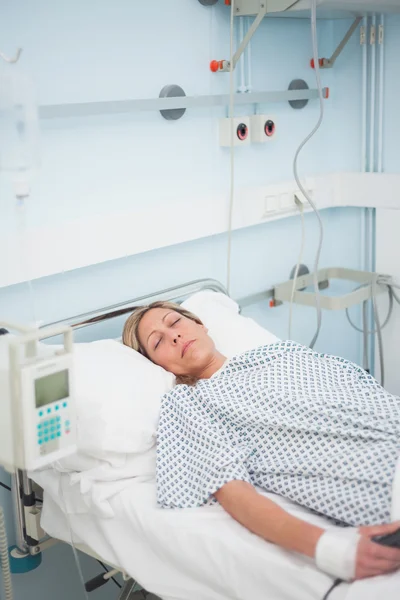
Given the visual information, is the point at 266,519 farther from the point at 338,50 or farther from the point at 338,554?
the point at 338,50

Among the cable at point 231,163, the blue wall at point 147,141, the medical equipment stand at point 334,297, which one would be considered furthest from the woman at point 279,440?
the medical equipment stand at point 334,297

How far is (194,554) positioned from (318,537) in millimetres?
308

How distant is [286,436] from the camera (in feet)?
6.47

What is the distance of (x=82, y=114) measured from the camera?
221cm

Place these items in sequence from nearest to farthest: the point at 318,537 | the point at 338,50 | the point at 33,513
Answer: the point at 318,537
the point at 33,513
the point at 338,50

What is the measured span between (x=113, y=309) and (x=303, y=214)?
110 cm

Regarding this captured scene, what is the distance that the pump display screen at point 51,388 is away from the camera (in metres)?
1.52

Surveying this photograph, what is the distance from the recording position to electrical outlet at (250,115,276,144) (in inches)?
112

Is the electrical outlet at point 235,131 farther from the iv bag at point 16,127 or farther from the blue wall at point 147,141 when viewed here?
the iv bag at point 16,127

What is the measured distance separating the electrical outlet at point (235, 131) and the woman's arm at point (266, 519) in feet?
4.54

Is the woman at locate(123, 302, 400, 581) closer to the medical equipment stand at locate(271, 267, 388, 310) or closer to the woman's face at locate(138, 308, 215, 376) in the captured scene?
the woman's face at locate(138, 308, 215, 376)

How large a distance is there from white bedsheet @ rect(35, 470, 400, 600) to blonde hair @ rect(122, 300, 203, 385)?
413 mm

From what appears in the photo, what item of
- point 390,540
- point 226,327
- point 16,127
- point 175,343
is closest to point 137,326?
point 175,343

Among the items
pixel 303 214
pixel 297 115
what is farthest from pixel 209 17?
pixel 303 214
